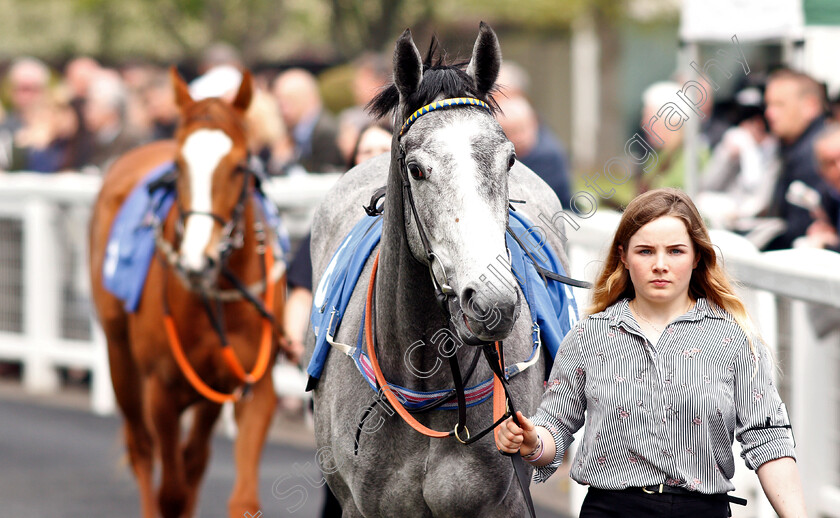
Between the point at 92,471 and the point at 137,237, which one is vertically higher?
the point at 137,237

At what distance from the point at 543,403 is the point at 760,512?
77.4 inches

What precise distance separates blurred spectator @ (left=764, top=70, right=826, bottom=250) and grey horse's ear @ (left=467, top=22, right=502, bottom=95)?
381 cm

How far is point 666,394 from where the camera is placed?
2.83 m

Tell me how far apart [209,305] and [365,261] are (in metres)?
1.93

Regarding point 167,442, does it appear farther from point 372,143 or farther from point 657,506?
point 657,506

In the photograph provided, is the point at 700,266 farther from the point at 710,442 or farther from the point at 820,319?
the point at 820,319

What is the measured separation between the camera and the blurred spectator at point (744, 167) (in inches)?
285

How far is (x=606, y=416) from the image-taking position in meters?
2.88

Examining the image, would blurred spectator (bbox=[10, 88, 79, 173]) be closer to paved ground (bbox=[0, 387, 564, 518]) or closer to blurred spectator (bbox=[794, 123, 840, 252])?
paved ground (bbox=[0, 387, 564, 518])

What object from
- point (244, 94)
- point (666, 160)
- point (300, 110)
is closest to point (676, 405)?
point (244, 94)

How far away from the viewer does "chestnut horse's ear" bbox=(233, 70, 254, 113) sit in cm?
572

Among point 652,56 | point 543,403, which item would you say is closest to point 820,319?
point 543,403

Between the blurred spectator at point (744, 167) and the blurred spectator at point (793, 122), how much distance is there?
0.34 metres

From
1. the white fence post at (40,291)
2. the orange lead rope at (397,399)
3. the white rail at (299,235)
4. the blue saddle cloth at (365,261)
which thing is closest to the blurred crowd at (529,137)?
the blue saddle cloth at (365,261)
